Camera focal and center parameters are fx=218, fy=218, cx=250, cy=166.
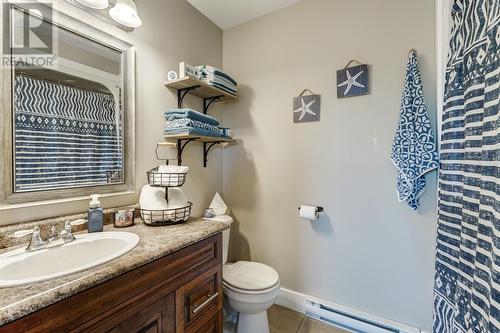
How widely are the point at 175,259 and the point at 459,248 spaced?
1213 millimetres

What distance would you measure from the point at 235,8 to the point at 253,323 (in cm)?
240

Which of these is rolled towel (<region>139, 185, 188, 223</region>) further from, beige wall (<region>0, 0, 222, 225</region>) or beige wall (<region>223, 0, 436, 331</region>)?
beige wall (<region>223, 0, 436, 331</region>)

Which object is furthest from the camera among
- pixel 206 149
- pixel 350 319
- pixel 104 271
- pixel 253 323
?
pixel 206 149

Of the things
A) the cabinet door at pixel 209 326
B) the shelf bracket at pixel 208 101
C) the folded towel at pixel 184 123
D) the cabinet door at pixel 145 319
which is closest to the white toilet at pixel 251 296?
the cabinet door at pixel 209 326

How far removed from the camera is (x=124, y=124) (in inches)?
51.6

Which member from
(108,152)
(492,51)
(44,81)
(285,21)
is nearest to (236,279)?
(108,152)

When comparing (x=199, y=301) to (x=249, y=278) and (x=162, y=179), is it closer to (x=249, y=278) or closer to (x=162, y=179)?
(x=249, y=278)

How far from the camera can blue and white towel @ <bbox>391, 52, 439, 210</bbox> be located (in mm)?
1272

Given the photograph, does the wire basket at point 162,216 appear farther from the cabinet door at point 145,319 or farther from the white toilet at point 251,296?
the white toilet at point 251,296

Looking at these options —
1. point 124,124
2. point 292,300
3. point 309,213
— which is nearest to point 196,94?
point 124,124

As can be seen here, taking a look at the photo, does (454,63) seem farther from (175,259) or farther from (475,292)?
(175,259)

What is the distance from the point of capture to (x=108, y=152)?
1246mm

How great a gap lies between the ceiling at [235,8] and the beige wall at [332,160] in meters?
0.08

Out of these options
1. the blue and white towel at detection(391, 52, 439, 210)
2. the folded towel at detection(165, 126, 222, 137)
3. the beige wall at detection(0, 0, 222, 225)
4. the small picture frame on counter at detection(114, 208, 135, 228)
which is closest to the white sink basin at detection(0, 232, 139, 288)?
the small picture frame on counter at detection(114, 208, 135, 228)
